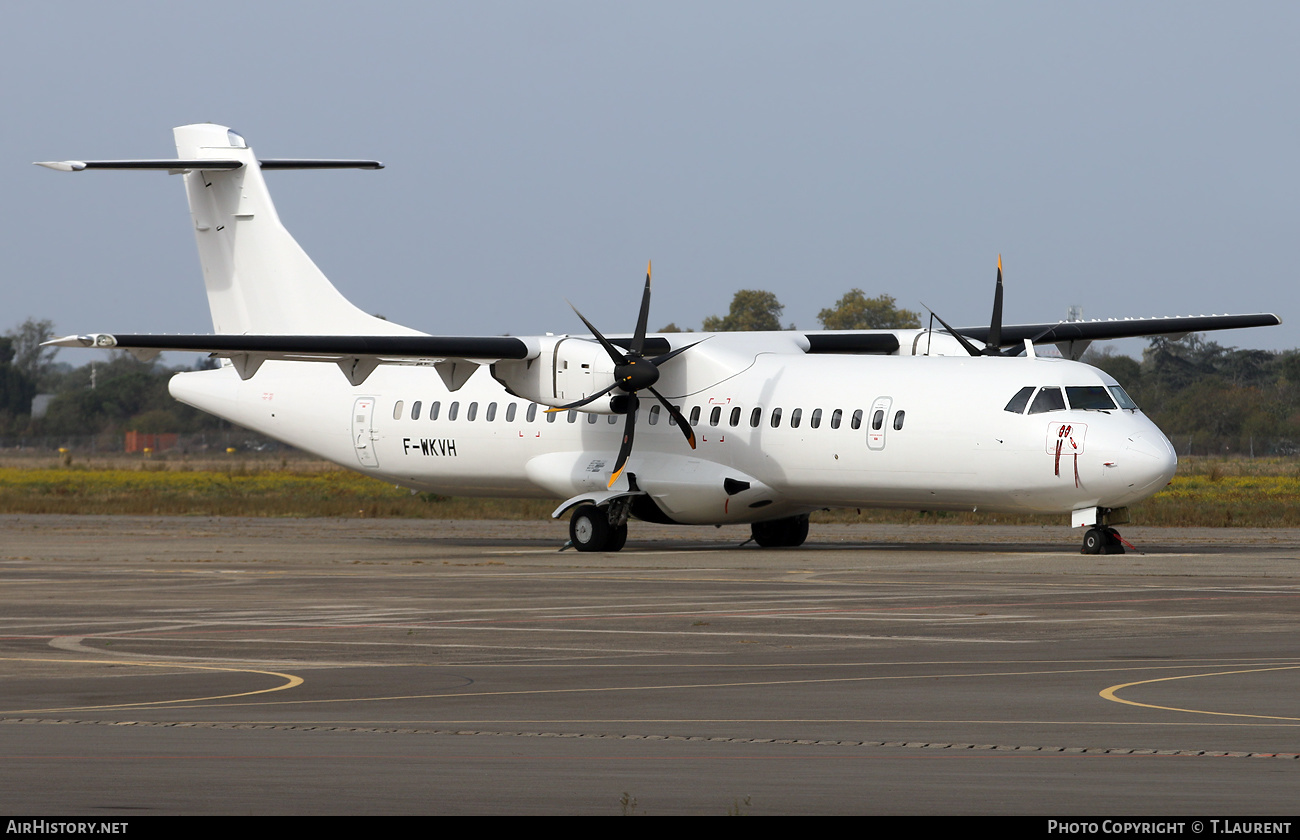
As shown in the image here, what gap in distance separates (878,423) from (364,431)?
10228 mm

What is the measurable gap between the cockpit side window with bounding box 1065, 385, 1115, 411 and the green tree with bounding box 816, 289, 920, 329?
73.2m

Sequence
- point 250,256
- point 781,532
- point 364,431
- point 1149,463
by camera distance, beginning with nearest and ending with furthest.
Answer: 1. point 1149,463
2. point 781,532
3. point 364,431
4. point 250,256

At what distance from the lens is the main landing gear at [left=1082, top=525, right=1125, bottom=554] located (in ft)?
81.4

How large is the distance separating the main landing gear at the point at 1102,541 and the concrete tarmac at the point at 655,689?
1.68 m

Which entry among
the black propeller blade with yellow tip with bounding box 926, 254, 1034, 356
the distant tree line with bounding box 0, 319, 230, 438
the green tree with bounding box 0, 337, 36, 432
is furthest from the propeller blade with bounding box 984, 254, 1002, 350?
the green tree with bounding box 0, 337, 36, 432

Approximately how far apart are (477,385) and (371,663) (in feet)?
60.4

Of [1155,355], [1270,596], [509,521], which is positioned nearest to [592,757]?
[1270,596]

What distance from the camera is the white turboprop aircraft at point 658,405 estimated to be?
24734mm

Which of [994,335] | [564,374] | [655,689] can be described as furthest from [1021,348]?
[655,689]

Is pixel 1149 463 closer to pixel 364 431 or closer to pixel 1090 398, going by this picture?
pixel 1090 398

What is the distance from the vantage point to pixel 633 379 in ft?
89.7

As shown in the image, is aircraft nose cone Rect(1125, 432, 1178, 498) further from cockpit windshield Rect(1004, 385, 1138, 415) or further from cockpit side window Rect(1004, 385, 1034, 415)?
cockpit side window Rect(1004, 385, 1034, 415)

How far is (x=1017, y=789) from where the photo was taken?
7273 millimetres
